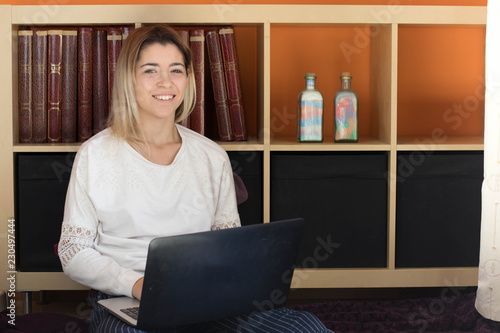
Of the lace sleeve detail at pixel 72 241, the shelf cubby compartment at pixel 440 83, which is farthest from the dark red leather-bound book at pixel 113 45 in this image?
the shelf cubby compartment at pixel 440 83

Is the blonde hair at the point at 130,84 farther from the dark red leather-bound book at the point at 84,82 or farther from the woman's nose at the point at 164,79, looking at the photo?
the dark red leather-bound book at the point at 84,82

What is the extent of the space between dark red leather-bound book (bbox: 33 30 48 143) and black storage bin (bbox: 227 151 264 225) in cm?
62

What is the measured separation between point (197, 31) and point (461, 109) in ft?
3.59

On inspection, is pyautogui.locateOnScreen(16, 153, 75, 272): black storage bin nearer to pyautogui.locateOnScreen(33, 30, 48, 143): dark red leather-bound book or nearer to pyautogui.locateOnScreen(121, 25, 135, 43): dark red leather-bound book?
pyautogui.locateOnScreen(33, 30, 48, 143): dark red leather-bound book

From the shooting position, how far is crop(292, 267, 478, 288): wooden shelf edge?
7.17 feet

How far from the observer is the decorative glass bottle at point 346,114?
2164 millimetres

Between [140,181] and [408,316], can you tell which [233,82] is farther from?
[408,316]

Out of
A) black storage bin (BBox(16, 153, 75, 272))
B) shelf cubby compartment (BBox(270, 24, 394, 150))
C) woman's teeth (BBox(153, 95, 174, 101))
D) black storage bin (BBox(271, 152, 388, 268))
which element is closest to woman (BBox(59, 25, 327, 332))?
woman's teeth (BBox(153, 95, 174, 101))

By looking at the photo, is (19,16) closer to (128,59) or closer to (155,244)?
(128,59)

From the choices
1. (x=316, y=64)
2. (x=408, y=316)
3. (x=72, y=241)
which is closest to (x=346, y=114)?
(x=316, y=64)

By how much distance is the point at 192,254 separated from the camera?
4.00ft

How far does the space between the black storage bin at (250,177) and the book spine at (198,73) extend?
0.48ft

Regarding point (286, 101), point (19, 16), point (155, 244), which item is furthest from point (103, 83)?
point (155, 244)

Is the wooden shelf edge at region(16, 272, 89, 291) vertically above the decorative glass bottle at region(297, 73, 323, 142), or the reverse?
the decorative glass bottle at region(297, 73, 323, 142)
